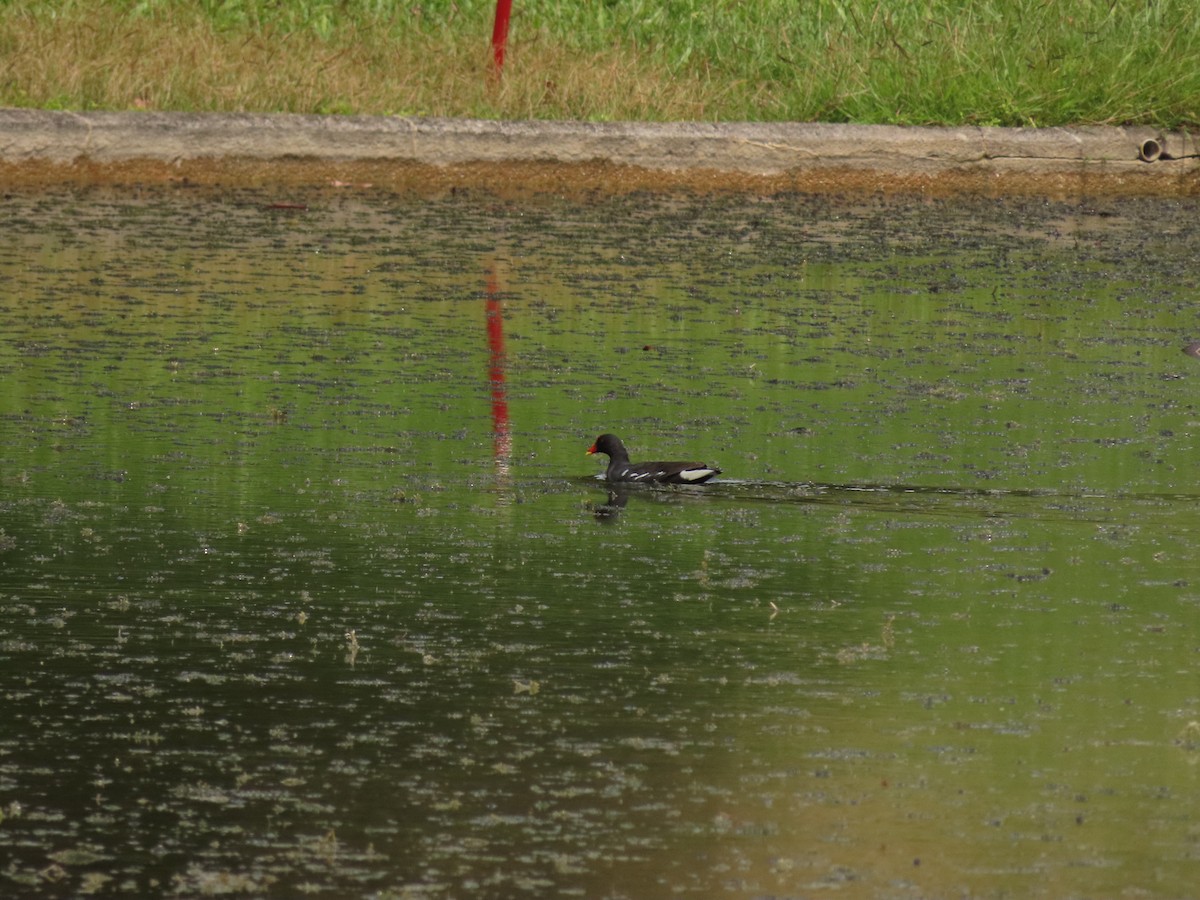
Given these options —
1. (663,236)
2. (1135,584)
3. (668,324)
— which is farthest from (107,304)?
(1135,584)

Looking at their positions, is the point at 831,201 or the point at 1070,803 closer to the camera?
the point at 1070,803

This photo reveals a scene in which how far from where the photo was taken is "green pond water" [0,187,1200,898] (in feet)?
16.3

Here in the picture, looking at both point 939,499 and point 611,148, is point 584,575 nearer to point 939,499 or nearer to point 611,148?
point 939,499

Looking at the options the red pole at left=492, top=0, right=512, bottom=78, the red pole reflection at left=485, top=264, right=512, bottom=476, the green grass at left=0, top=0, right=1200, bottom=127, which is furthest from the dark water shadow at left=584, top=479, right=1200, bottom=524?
the red pole at left=492, top=0, right=512, bottom=78

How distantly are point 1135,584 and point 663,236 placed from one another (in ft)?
26.2

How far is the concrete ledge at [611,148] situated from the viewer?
1614cm

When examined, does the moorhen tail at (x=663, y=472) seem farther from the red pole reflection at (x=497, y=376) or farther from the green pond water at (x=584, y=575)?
the red pole reflection at (x=497, y=376)

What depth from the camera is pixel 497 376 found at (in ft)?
35.3

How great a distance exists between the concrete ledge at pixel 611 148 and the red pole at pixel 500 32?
127cm

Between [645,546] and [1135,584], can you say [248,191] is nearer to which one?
[645,546]

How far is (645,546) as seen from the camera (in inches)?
309

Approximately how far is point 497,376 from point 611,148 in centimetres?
656

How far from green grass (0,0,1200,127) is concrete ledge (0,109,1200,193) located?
16.8 inches

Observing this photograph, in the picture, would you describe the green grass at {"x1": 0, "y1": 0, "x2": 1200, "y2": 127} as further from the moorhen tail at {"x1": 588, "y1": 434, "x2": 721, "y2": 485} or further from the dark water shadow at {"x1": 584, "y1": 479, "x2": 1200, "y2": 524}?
the dark water shadow at {"x1": 584, "y1": 479, "x2": 1200, "y2": 524}
